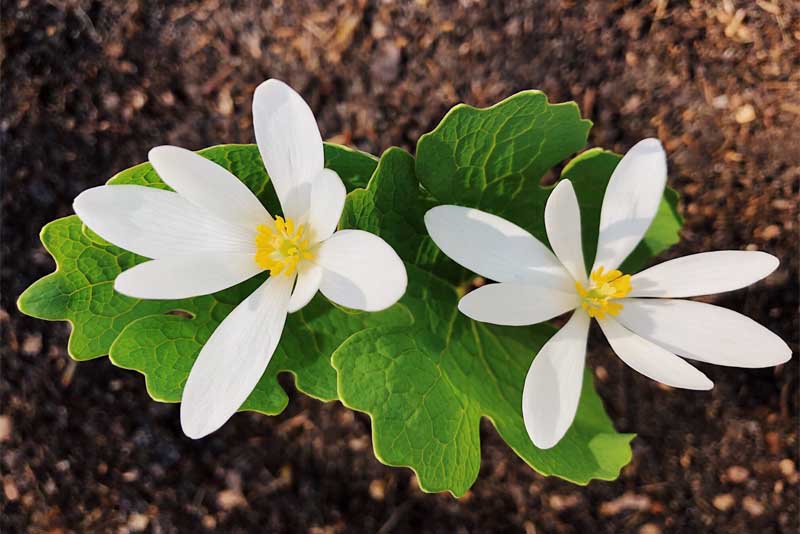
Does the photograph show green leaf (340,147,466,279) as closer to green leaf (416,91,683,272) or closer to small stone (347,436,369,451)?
green leaf (416,91,683,272)

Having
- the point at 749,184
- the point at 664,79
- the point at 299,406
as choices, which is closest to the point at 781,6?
the point at 664,79

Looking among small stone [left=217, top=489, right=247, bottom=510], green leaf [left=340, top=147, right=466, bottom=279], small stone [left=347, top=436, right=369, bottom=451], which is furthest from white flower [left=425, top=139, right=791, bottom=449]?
small stone [left=217, top=489, right=247, bottom=510]

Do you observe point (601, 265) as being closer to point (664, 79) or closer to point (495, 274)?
point (495, 274)

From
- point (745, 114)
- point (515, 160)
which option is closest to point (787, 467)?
point (745, 114)

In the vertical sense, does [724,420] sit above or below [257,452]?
above

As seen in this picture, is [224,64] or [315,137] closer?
[315,137]

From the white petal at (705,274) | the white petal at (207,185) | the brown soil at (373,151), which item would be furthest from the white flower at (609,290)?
the brown soil at (373,151)
